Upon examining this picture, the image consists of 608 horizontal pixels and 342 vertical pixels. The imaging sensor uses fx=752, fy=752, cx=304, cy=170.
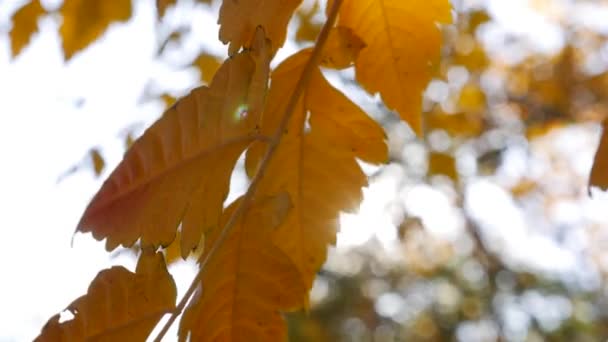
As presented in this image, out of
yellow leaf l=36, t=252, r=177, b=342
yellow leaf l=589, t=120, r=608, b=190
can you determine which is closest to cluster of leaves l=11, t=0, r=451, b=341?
yellow leaf l=36, t=252, r=177, b=342

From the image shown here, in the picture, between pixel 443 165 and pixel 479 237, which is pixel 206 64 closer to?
pixel 443 165

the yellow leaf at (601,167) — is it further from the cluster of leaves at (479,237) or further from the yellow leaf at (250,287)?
the cluster of leaves at (479,237)

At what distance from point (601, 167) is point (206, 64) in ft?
4.21

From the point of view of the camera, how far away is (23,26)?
1.32 meters

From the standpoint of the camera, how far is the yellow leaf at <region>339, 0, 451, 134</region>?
2.06ft

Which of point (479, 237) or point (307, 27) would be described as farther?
point (479, 237)

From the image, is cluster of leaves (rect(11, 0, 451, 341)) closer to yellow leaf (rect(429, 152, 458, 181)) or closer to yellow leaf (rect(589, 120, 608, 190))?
yellow leaf (rect(589, 120, 608, 190))

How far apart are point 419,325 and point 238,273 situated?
5350mm

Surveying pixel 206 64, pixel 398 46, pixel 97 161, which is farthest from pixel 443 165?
pixel 398 46

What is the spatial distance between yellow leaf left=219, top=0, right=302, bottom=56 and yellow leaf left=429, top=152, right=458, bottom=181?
4.95 ft

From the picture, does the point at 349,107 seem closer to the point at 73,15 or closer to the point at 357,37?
the point at 357,37

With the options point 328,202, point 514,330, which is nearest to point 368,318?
point 514,330

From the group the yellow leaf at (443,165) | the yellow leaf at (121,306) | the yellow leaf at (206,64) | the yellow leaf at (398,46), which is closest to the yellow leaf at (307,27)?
the yellow leaf at (206,64)

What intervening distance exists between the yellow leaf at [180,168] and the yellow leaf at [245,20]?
5 cm
